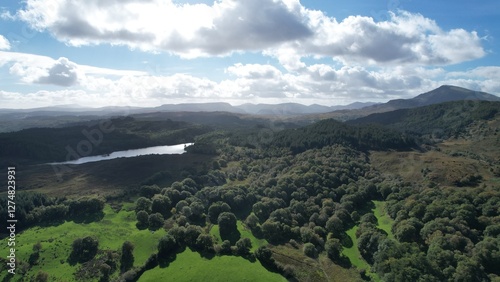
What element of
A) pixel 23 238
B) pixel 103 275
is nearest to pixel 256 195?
pixel 103 275

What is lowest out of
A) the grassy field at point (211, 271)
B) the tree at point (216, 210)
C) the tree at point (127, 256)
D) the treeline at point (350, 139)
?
the grassy field at point (211, 271)

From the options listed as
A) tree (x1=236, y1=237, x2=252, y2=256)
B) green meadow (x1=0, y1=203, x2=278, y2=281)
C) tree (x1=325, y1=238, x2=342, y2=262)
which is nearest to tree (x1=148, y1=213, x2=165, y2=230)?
green meadow (x1=0, y1=203, x2=278, y2=281)

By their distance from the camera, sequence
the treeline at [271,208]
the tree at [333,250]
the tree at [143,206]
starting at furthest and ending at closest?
the tree at [143,206], the treeline at [271,208], the tree at [333,250]

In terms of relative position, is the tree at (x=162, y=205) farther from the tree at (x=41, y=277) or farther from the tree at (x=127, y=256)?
A: the tree at (x=41, y=277)

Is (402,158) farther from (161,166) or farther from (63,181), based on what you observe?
(63,181)

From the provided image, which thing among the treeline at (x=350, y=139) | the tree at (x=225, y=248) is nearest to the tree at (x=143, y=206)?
the tree at (x=225, y=248)

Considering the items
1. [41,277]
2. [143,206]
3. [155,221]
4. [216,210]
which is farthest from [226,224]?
[41,277]

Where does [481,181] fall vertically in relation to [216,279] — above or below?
above
